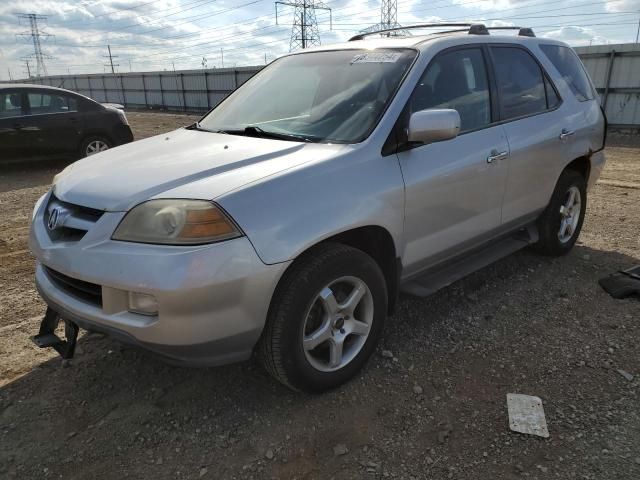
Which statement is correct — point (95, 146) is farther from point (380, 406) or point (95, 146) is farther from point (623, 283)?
point (623, 283)

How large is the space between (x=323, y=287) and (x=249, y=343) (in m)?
0.45

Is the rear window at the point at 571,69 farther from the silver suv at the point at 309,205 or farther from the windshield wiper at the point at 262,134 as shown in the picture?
the windshield wiper at the point at 262,134

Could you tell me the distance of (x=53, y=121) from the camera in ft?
31.1

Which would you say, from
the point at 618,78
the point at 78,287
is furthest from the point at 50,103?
the point at 618,78

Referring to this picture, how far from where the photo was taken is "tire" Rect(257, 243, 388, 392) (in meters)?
2.43

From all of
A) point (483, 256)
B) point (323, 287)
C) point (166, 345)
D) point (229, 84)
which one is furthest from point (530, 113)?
point (229, 84)

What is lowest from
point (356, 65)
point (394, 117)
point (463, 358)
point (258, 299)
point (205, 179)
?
point (463, 358)

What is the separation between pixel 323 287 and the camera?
2.55 meters

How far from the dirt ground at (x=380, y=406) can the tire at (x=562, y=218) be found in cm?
69

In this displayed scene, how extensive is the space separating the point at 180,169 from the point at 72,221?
0.57m

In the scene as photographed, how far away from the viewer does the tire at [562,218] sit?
4402mm

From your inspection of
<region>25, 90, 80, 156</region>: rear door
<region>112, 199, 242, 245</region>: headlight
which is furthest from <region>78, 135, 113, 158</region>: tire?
<region>112, 199, 242, 245</region>: headlight

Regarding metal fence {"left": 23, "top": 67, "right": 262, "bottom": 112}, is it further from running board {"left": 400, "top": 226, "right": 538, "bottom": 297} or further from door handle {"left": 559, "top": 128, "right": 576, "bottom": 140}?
running board {"left": 400, "top": 226, "right": 538, "bottom": 297}

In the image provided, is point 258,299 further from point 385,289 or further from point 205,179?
point 385,289
